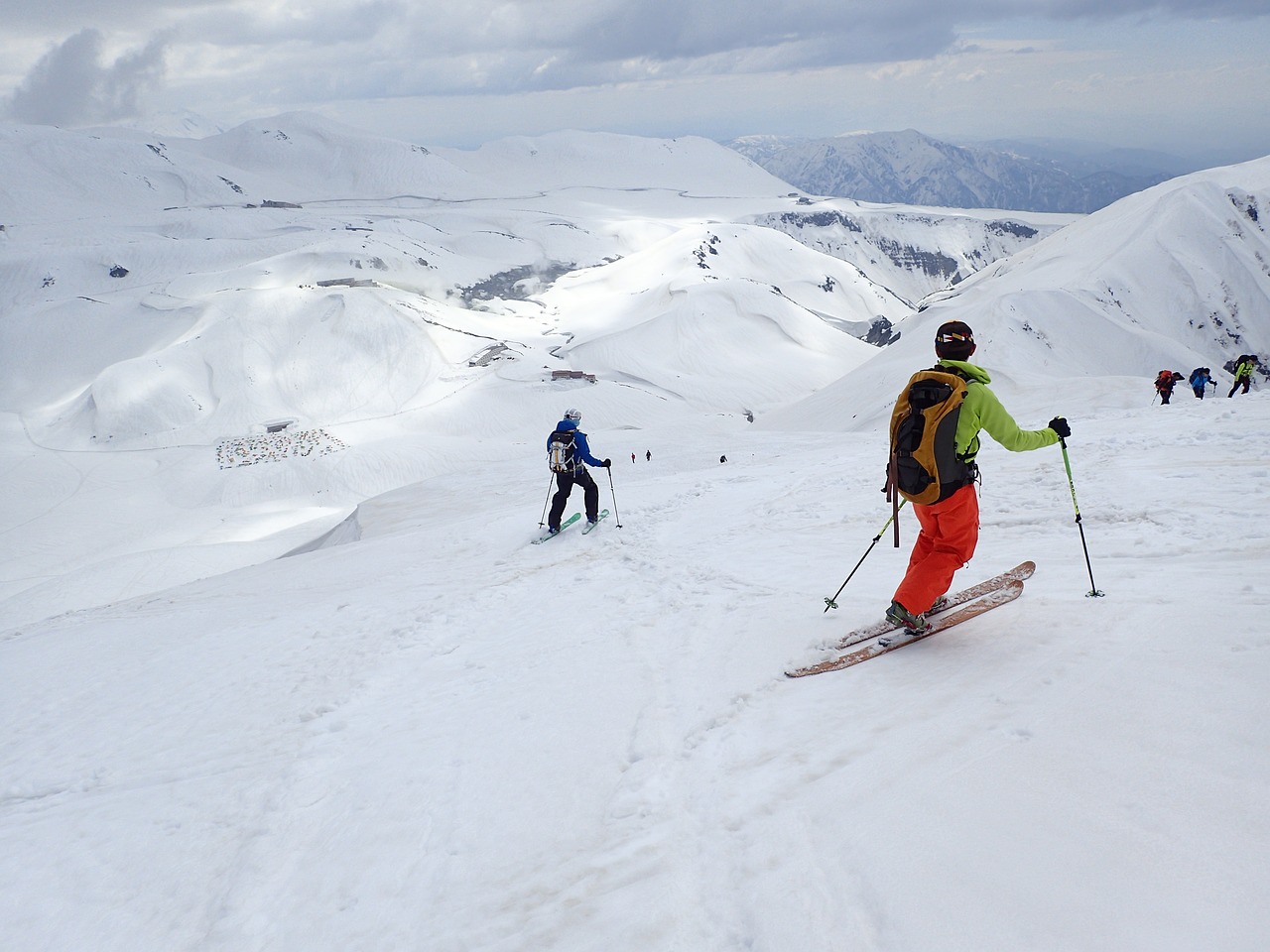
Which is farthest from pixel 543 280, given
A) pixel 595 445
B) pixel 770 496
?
pixel 770 496

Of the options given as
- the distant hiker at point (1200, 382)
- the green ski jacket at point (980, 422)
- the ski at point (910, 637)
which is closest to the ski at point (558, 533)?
the ski at point (910, 637)

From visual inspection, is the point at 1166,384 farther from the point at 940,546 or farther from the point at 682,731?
the point at 682,731

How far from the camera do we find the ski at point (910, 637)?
614 centimetres

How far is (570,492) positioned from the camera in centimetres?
1322

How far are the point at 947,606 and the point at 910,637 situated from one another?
701mm

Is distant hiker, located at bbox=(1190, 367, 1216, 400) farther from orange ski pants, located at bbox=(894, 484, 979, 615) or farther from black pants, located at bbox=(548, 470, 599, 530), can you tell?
orange ski pants, located at bbox=(894, 484, 979, 615)

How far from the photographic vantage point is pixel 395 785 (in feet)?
18.6

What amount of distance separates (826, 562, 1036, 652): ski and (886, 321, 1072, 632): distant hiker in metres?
Answer: 0.32

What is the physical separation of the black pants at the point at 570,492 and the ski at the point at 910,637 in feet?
24.9

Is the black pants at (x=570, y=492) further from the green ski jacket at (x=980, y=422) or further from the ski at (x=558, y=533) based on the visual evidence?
the green ski jacket at (x=980, y=422)

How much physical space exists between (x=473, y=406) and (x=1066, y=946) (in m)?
67.4

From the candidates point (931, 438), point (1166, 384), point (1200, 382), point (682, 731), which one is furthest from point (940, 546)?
point (1200, 382)

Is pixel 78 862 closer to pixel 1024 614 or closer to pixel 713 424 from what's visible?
pixel 1024 614

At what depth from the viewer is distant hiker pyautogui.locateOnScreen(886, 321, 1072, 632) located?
570 cm
